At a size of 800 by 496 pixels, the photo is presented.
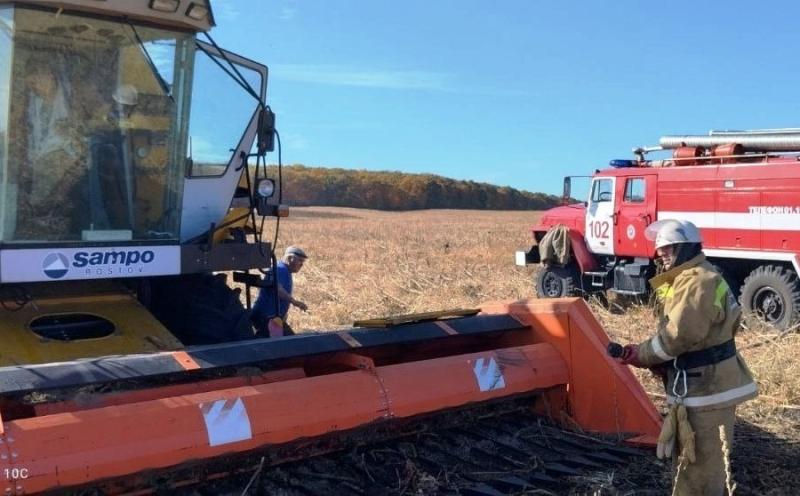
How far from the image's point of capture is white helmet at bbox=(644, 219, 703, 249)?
13.6 ft

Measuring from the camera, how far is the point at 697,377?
13.5 feet

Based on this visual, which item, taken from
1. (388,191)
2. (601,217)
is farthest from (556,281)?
(388,191)

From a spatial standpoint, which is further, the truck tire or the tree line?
the tree line

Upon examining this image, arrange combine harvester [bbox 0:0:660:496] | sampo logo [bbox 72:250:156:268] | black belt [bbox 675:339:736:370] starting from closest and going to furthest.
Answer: combine harvester [bbox 0:0:660:496], black belt [bbox 675:339:736:370], sampo logo [bbox 72:250:156:268]

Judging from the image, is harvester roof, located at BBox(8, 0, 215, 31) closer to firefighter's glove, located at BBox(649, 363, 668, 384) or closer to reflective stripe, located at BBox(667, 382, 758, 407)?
firefighter's glove, located at BBox(649, 363, 668, 384)

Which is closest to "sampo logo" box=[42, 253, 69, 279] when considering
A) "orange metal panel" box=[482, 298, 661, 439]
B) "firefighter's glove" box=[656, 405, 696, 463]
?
"orange metal panel" box=[482, 298, 661, 439]

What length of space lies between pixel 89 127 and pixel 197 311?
1289 millimetres

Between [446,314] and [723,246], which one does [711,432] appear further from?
[723,246]

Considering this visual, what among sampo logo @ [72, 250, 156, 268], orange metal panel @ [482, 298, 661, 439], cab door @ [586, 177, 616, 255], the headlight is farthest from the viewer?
cab door @ [586, 177, 616, 255]

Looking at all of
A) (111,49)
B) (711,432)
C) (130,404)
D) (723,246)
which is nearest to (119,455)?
(130,404)

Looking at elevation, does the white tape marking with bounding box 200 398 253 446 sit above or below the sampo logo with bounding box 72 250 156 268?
below

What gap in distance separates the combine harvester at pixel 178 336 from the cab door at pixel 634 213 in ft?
29.1

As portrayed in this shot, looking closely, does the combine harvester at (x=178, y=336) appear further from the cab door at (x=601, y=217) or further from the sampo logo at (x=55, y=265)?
the cab door at (x=601, y=217)

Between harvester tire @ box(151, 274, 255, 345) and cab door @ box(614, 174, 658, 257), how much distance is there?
9375 mm
